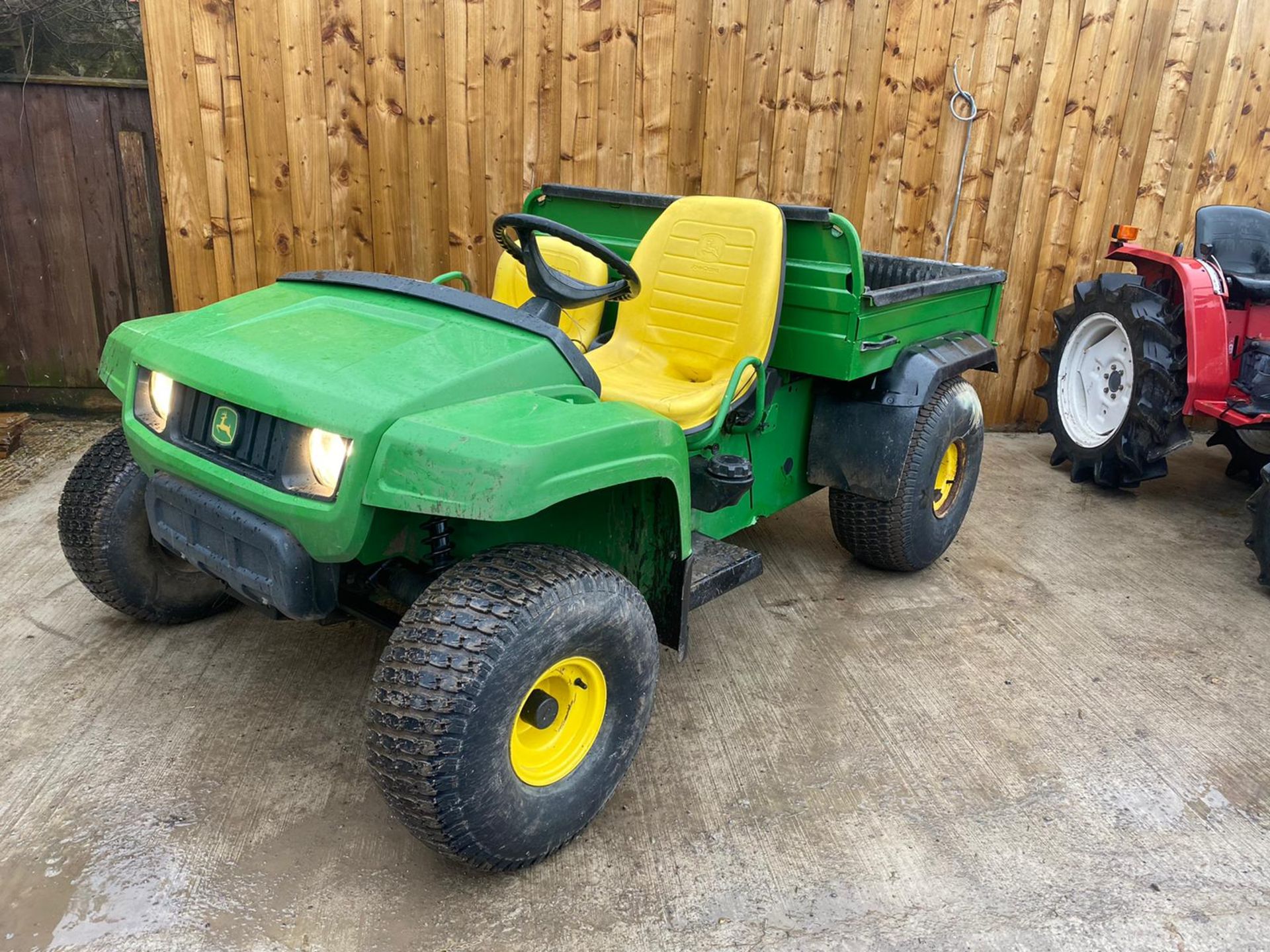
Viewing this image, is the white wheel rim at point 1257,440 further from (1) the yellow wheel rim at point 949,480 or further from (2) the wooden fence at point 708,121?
(1) the yellow wheel rim at point 949,480

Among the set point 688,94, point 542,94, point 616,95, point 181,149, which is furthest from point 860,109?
point 181,149

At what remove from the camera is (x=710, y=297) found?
3.21 m

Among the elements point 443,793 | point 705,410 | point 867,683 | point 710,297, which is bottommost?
point 867,683

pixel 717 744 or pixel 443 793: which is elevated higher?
pixel 443 793

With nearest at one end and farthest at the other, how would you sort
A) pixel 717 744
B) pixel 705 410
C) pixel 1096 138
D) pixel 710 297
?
pixel 717 744 < pixel 705 410 < pixel 710 297 < pixel 1096 138

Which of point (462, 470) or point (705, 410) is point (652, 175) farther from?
point (462, 470)

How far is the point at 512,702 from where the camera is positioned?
1.91m

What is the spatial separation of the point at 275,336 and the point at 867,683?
1.98 m

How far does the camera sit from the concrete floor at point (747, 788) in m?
2.02

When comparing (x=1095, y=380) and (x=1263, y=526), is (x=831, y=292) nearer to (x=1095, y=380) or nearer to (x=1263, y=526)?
(x=1263, y=526)

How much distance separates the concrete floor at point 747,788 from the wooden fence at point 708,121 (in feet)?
6.43

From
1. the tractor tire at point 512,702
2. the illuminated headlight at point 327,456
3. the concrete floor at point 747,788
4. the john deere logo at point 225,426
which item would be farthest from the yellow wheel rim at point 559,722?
the john deere logo at point 225,426

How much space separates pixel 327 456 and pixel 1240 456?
4769 mm

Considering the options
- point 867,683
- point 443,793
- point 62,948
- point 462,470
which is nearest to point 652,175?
point 867,683
